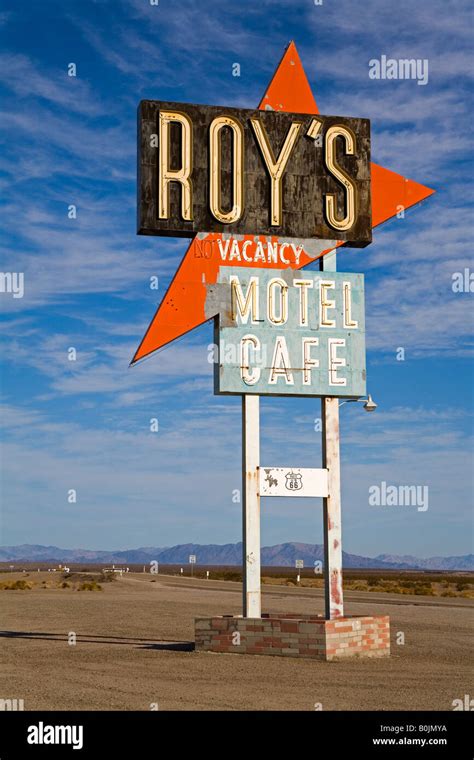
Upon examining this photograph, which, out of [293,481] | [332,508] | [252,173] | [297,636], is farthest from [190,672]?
[252,173]

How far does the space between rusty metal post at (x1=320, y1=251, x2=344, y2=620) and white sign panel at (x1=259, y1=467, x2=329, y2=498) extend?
8.2 inches

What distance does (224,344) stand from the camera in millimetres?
20375

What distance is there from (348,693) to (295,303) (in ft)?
27.6

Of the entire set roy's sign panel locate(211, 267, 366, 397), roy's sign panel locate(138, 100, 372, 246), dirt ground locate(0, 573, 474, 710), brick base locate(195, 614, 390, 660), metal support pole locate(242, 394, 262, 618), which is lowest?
dirt ground locate(0, 573, 474, 710)

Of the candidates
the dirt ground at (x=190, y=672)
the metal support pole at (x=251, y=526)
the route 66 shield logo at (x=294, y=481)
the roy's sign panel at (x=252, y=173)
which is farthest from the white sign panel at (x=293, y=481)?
the roy's sign panel at (x=252, y=173)

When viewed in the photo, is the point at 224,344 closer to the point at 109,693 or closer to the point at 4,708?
the point at 109,693

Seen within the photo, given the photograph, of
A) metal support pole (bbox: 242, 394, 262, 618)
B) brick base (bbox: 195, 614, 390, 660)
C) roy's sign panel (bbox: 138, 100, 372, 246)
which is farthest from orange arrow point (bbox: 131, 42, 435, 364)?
brick base (bbox: 195, 614, 390, 660)

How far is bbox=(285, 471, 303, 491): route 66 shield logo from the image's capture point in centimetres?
2034

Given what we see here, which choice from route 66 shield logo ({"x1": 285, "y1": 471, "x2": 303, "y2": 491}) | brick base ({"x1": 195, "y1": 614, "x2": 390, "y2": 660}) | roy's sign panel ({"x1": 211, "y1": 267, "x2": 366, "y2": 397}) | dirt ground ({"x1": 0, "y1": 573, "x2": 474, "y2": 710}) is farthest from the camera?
roy's sign panel ({"x1": 211, "y1": 267, "x2": 366, "y2": 397})

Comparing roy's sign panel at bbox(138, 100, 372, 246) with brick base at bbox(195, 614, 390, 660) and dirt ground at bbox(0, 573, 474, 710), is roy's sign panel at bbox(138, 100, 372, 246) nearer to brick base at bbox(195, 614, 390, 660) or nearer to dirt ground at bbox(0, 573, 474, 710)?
brick base at bbox(195, 614, 390, 660)

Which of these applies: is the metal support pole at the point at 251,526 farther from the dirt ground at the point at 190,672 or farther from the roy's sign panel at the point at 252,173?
the roy's sign panel at the point at 252,173

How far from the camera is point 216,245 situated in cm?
2097

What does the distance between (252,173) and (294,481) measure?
6.20 metres
